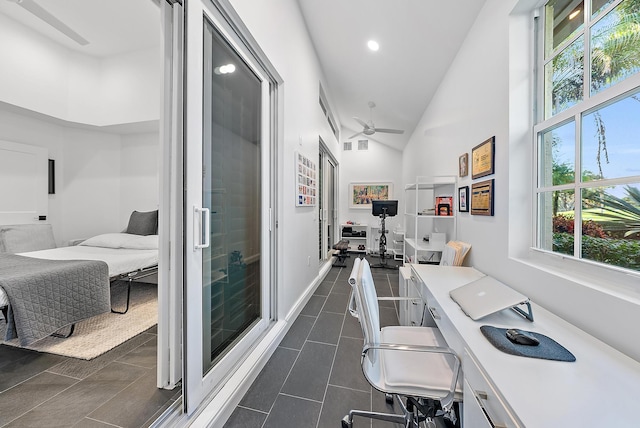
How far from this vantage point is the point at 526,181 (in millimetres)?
1617

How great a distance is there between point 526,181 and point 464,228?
0.90 meters

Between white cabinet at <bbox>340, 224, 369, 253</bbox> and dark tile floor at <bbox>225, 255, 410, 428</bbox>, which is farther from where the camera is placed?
white cabinet at <bbox>340, 224, 369, 253</bbox>

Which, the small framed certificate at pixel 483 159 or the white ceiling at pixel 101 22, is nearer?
the small framed certificate at pixel 483 159

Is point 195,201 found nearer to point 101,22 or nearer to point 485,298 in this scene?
point 485,298

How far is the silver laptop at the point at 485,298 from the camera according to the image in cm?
112

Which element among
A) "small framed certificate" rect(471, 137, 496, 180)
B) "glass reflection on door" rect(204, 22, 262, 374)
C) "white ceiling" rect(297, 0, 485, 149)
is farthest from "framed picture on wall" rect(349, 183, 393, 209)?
"glass reflection on door" rect(204, 22, 262, 374)

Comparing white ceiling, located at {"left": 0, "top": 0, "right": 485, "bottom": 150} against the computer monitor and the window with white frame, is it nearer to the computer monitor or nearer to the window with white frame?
the window with white frame

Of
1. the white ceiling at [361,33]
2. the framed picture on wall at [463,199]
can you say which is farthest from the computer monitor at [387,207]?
the framed picture on wall at [463,199]

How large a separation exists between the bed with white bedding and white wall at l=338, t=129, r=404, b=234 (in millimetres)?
4997

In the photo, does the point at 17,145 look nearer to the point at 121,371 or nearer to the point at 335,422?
the point at 121,371

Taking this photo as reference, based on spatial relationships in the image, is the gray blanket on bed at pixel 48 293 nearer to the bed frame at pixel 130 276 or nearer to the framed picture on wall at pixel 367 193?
the bed frame at pixel 130 276

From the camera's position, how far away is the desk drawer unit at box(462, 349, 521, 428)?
67 centimetres

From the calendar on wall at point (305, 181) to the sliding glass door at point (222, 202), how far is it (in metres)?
0.57

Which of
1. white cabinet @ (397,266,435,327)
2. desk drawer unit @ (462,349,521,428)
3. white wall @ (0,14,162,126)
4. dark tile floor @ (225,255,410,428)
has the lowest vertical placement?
dark tile floor @ (225,255,410,428)
